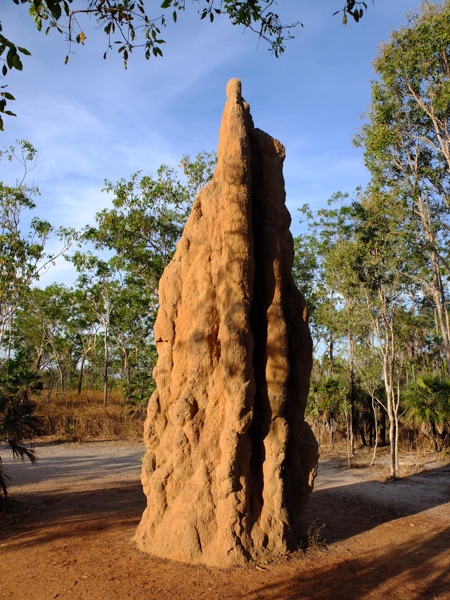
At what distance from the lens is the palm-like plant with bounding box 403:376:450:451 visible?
48.9 feet

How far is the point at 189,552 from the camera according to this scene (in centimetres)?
559

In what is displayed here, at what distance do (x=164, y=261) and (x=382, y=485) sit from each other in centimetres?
1285

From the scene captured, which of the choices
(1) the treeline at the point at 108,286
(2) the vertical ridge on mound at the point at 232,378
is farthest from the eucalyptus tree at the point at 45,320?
(2) the vertical ridge on mound at the point at 232,378

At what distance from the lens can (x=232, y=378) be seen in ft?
19.1

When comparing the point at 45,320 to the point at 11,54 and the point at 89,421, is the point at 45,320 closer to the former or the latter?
the point at 89,421

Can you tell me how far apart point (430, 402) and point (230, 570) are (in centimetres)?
1187

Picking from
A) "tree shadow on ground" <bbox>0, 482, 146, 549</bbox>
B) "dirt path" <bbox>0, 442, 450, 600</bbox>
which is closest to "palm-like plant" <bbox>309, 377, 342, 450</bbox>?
"dirt path" <bbox>0, 442, 450, 600</bbox>

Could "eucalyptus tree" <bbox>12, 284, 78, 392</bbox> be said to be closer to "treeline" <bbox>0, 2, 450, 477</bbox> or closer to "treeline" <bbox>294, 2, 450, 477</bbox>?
"treeline" <bbox>0, 2, 450, 477</bbox>

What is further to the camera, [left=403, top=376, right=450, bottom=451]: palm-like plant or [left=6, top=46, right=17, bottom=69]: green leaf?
[left=403, top=376, right=450, bottom=451]: palm-like plant

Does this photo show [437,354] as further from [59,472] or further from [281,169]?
[281,169]

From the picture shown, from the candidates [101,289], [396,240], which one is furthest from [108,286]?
[396,240]

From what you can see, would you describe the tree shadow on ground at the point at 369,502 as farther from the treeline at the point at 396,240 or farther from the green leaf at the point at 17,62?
the green leaf at the point at 17,62

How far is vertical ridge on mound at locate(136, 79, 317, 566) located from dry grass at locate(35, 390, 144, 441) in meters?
13.9

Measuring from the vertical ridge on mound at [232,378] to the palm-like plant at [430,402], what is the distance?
9890 mm
